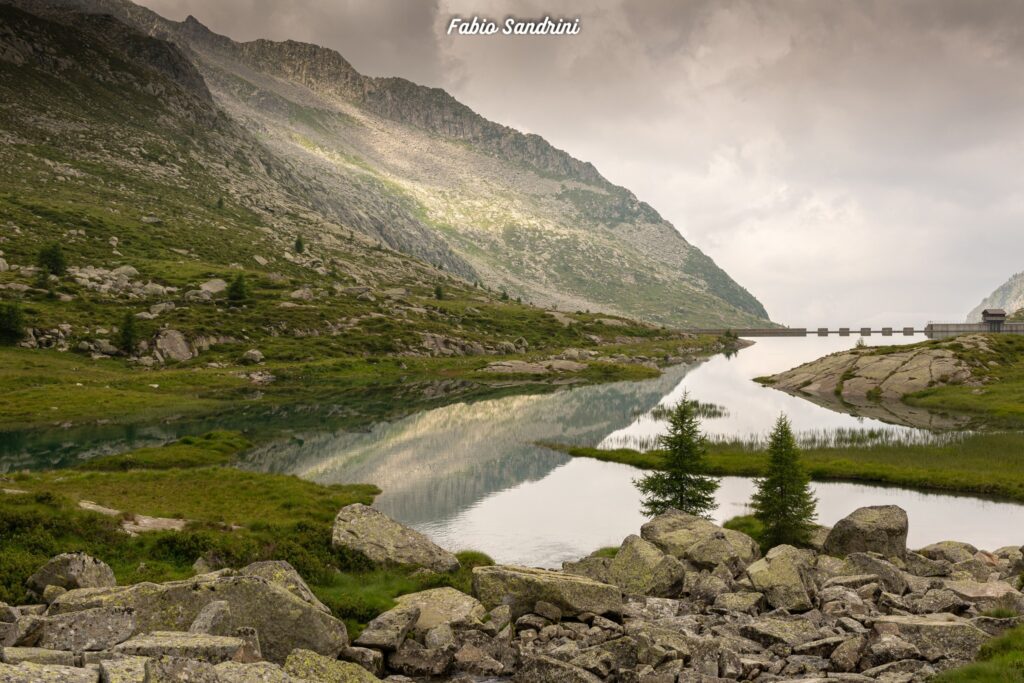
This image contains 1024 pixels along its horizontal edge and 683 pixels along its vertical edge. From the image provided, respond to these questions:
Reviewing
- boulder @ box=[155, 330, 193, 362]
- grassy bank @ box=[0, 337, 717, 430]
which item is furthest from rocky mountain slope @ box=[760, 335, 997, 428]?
boulder @ box=[155, 330, 193, 362]

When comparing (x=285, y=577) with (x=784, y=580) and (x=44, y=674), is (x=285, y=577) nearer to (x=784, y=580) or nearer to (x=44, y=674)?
(x=44, y=674)

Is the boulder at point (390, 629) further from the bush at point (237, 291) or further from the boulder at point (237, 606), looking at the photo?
the bush at point (237, 291)

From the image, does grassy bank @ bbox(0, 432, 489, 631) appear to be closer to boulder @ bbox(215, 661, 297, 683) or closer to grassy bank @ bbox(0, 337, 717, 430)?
boulder @ bbox(215, 661, 297, 683)

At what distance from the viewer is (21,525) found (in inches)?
1066

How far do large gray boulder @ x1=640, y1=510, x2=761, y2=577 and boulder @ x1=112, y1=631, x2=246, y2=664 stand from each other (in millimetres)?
22188

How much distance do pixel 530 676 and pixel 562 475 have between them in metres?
39.7

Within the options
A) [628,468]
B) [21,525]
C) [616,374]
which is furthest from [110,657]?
[616,374]

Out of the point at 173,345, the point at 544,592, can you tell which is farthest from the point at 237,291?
the point at 544,592

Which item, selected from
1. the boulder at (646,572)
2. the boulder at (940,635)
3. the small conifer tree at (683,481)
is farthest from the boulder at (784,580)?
the small conifer tree at (683,481)

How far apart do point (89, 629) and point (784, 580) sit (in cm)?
2444

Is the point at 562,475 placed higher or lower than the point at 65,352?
lower

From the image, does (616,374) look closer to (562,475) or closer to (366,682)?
(562,475)

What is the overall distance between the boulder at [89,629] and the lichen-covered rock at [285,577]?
480 centimetres

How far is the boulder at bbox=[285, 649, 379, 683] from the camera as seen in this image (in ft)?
55.4
